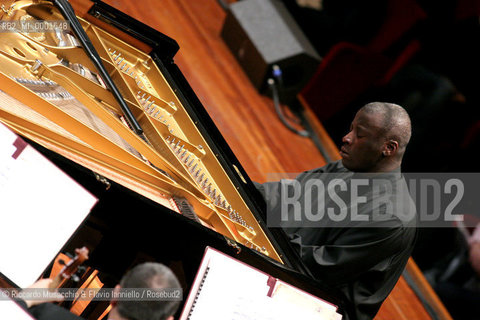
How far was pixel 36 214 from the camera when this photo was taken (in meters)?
2.10

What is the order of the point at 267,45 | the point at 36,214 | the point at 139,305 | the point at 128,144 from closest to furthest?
the point at 139,305 < the point at 36,214 < the point at 128,144 < the point at 267,45

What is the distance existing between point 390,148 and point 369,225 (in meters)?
0.39

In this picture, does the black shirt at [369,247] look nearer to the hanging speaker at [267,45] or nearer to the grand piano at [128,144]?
the grand piano at [128,144]

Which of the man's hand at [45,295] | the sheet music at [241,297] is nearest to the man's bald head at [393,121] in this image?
the sheet music at [241,297]

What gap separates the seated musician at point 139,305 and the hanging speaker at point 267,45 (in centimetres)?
328

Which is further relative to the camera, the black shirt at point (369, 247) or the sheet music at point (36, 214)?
the black shirt at point (369, 247)

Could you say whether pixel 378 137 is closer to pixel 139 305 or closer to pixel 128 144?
pixel 128 144

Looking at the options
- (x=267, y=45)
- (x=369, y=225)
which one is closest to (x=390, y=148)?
(x=369, y=225)

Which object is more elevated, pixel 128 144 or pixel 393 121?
pixel 128 144

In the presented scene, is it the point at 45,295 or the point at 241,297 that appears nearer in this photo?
the point at 45,295

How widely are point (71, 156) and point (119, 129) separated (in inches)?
16.3

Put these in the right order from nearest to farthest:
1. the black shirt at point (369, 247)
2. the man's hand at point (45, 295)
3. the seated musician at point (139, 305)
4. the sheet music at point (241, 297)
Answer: the seated musician at point (139, 305)
the man's hand at point (45, 295)
the sheet music at point (241, 297)
the black shirt at point (369, 247)

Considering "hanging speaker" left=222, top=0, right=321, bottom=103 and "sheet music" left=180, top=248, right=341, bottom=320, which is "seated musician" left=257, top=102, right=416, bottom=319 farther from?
"hanging speaker" left=222, top=0, right=321, bottom=103

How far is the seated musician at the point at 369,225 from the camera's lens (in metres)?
3.06
